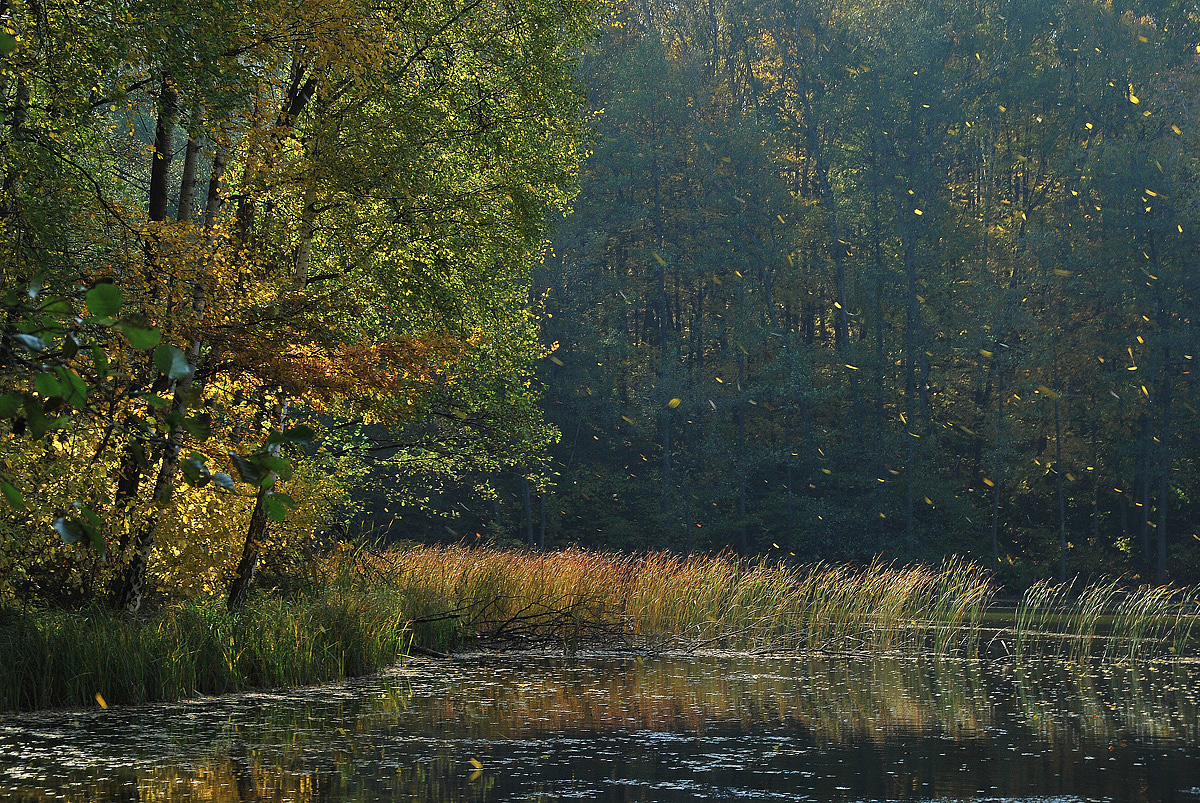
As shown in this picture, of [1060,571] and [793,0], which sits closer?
[1060,571]

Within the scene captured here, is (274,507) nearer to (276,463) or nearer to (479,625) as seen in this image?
(276,463)

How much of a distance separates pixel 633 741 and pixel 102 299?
7.08 metres

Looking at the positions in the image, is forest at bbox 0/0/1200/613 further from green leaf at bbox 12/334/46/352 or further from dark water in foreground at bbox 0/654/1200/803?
green leaf at bbox 12/334/46/352

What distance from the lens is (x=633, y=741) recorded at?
8281mm

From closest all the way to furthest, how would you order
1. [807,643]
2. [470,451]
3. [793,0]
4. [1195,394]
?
[807,643]
[470,451]
[1195,394]
[793,0]

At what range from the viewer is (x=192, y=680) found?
1034 cm

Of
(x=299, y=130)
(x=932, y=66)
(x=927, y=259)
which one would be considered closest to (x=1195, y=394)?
(x=927, y=259)

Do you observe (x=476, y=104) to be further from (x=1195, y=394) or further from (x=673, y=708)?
(x=1195, y=394)

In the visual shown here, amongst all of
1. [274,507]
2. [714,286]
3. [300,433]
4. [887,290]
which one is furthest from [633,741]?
[714,286]

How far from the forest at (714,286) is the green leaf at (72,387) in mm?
9703

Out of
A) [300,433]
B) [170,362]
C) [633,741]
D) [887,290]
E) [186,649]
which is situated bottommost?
[633,741]

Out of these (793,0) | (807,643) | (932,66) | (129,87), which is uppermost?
(793,0)

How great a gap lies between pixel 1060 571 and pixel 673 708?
24680 millimetres

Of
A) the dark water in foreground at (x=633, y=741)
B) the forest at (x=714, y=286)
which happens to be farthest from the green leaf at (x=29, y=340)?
the forest at (x=714, y=286)
